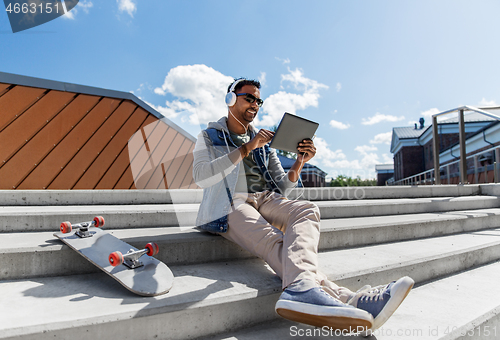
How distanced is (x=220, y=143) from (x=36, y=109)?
367cm

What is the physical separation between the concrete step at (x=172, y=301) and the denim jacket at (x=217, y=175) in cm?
31

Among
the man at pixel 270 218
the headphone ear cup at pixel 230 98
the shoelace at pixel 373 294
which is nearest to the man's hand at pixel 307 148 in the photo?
the man at pixel 270 218

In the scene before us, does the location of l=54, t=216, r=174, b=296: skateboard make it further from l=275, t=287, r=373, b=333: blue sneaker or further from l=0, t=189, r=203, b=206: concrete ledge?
l=0, t=189, r=203, b=206: concrete ledge

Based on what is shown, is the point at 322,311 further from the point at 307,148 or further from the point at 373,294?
the point at 307,148

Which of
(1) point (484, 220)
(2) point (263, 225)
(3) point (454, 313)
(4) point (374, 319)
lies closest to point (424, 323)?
(3) point (454, 313)

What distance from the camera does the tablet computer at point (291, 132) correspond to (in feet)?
5.92

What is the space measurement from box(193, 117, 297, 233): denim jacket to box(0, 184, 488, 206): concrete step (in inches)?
30.1

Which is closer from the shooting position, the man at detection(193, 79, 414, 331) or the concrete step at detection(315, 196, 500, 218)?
the man at detection(193, 79, 414, 331)

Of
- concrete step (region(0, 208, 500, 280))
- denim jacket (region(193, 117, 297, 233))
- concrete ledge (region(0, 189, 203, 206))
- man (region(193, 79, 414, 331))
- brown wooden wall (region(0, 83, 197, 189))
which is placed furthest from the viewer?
brown wooden wall (region(0, 83, 197, 189))

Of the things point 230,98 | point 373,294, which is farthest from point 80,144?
point 373,294

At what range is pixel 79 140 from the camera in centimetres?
434

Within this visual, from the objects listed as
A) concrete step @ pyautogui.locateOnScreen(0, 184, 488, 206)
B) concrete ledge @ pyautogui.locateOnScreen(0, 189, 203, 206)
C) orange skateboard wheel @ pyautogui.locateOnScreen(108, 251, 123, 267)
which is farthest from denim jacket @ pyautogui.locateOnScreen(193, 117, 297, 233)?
concrete ledge @ pyautogui.locateOnScreen(0, 189, 203, 206)

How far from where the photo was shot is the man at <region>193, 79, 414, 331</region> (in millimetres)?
1085

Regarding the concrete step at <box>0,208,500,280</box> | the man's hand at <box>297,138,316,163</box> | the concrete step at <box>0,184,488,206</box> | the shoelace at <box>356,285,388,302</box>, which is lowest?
the shoelace at <box>356,285,388,302</box>
